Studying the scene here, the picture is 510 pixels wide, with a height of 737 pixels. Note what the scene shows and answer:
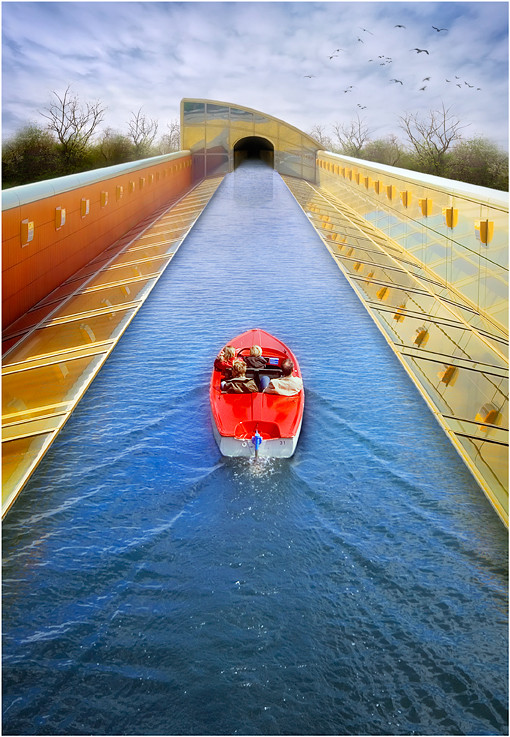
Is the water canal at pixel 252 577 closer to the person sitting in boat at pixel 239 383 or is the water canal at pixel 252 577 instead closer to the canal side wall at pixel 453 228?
the person sitting in boat at pixel 239 383

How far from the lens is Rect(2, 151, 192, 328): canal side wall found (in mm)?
13641

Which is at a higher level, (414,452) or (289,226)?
(289,226)

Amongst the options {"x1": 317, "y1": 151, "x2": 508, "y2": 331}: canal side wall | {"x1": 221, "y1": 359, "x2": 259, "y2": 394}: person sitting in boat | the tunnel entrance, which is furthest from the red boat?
the tunnel entrance

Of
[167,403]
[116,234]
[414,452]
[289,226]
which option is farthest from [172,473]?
[289,226]

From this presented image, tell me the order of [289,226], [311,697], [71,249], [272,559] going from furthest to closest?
[289,226] → [71,249] → [272,559] → [311,697]

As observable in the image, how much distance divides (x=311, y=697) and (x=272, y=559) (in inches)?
71.3

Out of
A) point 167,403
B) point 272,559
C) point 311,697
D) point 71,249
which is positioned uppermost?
point 71,249

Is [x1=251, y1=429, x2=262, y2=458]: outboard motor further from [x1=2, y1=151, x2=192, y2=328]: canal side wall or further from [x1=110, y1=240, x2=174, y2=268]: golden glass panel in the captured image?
[x1=110, y1=240, x2=174, y2=268]: golden glass panel

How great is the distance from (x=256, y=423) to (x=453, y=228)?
376 inches

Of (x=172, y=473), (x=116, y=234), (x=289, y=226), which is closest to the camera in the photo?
(x=172, y=473)

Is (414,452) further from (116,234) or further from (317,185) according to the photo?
(317,185)

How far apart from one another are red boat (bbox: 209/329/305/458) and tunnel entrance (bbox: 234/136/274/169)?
6368cm

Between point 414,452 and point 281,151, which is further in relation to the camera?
point 281,151

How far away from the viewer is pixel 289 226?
28.2m
